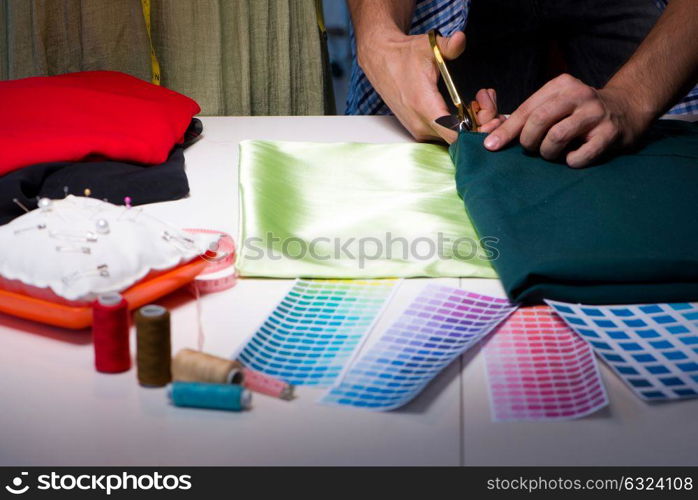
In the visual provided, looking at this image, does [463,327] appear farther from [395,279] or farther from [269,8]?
[269,8]

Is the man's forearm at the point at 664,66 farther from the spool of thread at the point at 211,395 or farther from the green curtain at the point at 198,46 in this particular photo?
the green curtain at the point at 198,46

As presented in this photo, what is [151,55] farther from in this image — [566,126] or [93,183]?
[566,126]

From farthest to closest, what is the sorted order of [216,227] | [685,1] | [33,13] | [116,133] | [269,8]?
[269,8] → [33,13] → [685,1] → [116,133] → [216,227]

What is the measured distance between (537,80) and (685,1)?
49 cm

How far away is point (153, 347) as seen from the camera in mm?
655

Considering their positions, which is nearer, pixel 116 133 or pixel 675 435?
pixel 675 435

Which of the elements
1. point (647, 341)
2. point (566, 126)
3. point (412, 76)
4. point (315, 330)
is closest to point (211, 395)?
point (315, 330)

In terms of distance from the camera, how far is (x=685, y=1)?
1345 millimetres

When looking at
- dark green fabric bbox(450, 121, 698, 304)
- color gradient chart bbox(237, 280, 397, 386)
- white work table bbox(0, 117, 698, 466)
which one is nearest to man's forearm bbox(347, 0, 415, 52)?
dark green fabric bbox(450, 121, 698, 304)

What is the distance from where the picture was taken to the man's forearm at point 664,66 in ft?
3.96

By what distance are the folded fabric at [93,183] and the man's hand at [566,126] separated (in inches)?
18.1

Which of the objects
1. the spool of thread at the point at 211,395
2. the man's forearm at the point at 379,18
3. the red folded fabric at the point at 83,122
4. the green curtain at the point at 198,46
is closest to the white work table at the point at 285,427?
the spool of thread at the point at 211,395

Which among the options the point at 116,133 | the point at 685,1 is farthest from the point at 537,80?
the point at 116,133

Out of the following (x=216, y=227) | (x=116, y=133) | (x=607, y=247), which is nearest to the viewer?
(x=607, y=247)
